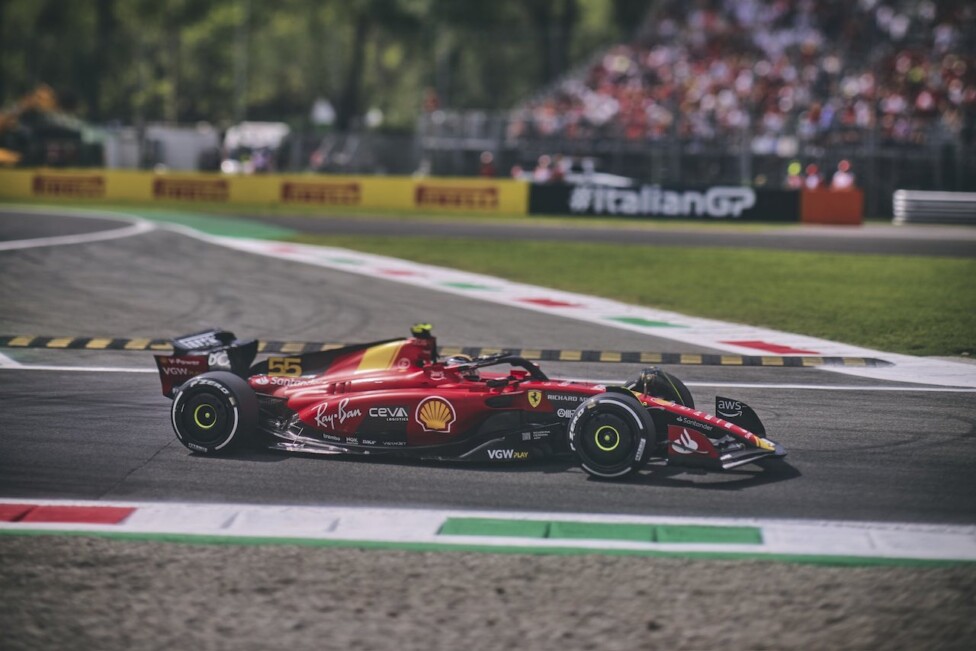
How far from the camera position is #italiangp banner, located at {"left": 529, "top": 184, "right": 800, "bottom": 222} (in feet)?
101

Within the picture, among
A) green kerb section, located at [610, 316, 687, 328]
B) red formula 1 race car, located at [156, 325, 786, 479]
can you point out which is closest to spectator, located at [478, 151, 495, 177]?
green kerb section, located at [610, 316, 687, 328]

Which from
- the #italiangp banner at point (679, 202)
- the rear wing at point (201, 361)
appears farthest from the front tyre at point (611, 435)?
Result: the #italiangp banner at point (679, 202)

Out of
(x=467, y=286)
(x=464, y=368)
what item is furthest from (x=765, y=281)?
(x=464, y=368)

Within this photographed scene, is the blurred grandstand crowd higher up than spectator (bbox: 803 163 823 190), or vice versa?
the blurred grandstand crowd

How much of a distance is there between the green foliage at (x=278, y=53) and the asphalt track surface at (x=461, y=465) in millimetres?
31321

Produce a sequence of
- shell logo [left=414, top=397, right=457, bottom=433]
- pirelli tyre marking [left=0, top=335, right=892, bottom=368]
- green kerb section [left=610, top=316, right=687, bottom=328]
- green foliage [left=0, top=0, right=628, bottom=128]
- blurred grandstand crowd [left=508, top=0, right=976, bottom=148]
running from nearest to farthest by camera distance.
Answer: shell logo [left=414, top=397, right=457, bottom=433]
pirelli tyre marking [left=0, top=335, right=892, bottom=368]
green kerb section [left=610, top=316, right=687, bottom=328]
blurred grandstand crowd [left=508, top=0, right=976, bottom=148]
green foliage [left=0, top=0, right=628, bottom=128]

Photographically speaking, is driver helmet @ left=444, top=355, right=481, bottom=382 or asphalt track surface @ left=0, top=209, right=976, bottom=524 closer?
asphalt track surface @ left=0, top=209, right=976, bottom=524

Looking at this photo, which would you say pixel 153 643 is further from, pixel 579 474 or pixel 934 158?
pixel 934 158

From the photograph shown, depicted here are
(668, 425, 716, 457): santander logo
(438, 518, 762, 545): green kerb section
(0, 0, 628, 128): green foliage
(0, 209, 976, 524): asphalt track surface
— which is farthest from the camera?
(0, 0, 628, 128): green foliage

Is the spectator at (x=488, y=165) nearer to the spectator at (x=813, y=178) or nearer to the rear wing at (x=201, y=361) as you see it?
the spectator at (x=813, y=178)

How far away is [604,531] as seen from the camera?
7.87 m

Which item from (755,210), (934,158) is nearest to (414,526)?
→ (755,210)

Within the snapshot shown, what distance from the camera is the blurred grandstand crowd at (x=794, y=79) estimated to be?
1286 inches

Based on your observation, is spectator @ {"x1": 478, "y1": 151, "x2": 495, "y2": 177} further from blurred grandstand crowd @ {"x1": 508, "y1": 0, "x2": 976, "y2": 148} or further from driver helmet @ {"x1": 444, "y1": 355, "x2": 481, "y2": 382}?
driver helmet @ {"x1": 444, "y1": 355, "x2": 481, "y2": 382}
